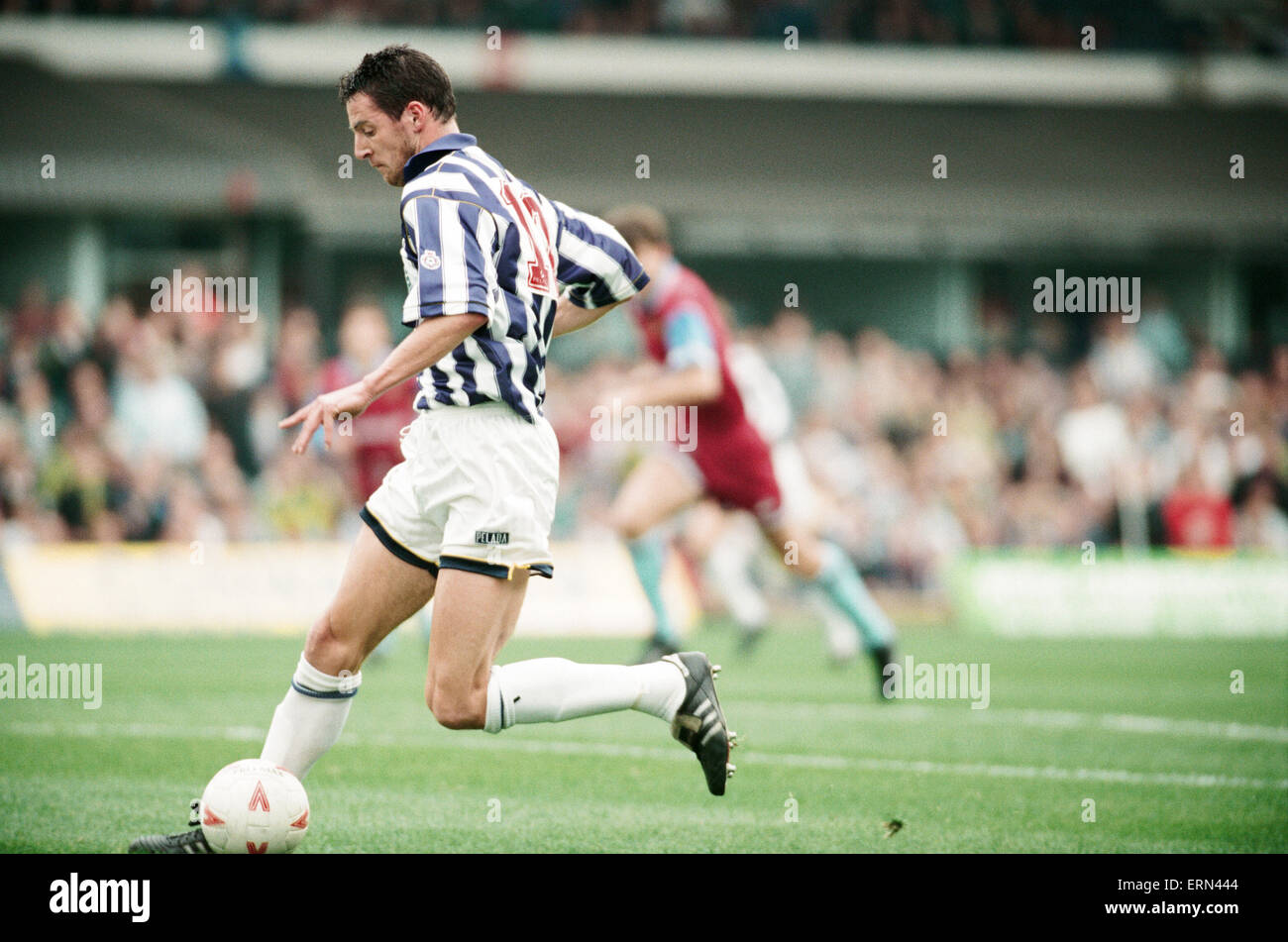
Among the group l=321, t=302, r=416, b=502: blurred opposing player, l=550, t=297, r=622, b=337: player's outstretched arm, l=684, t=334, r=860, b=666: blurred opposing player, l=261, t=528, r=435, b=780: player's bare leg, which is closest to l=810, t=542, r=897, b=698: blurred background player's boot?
l=684, t=334, r=860, b=666: blurred opposing player

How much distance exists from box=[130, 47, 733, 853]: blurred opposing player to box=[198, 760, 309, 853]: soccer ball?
0.09 metres

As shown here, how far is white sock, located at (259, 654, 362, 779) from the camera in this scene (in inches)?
203

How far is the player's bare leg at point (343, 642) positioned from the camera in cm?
507

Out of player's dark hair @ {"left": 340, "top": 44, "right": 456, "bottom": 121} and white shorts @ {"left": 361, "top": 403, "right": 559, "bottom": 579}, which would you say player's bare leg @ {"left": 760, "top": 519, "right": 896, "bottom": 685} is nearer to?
white shorts @ {"left": 361, "top": 403, "right": 559, "bottom": 579}

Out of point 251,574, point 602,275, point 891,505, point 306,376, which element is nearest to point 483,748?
point 602,275

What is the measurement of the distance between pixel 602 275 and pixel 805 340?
13039mm

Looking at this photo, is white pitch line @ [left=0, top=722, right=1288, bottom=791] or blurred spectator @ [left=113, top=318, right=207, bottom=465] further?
blurred spectator @ [left=113, top=318, right=207, bottom=465]

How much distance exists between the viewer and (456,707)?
197 inches

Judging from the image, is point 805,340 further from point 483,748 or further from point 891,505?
point 483,748

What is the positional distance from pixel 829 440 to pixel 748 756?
32.4 ft

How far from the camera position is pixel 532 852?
517 cm

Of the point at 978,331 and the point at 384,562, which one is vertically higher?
the point at 978,331

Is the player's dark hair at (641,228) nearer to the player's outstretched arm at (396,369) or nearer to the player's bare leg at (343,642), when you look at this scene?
the player's bare leg at (343,642)
